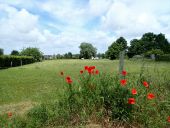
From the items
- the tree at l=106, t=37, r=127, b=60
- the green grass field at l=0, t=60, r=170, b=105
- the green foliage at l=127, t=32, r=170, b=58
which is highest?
the green foliage at l=127, t=32, r=170, b=58

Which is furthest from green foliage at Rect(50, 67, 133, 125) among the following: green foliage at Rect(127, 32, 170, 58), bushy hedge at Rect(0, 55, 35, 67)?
green foliage at Rect(127, 32, 170, 58)

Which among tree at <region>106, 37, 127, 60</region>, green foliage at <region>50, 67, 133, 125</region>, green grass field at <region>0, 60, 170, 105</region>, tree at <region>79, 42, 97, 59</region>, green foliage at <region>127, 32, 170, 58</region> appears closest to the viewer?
green foliage at <region>50, 67, 133, 125</region>

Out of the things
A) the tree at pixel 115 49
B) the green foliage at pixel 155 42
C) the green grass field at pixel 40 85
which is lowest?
the green grass field at pixel 40 85

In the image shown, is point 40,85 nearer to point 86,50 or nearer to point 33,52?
point 33,52

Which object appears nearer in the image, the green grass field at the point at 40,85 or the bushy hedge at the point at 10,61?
the green grass field at the point at 40,85

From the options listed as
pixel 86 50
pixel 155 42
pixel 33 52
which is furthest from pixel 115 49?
pixel 86 50

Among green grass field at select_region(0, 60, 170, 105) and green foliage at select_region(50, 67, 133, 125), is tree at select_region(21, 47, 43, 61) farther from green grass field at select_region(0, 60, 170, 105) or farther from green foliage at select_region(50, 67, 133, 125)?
green foliage at select_region(50, 67, 133, 125)

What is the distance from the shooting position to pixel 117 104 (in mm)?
4562

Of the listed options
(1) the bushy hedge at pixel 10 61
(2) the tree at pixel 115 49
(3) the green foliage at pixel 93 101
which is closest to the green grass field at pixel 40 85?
(3) the green foliage at pixel 93 101

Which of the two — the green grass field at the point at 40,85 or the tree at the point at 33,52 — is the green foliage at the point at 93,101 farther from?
the tree at the point at 33,52

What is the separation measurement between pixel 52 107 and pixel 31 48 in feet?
233

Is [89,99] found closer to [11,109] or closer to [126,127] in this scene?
[126,127]

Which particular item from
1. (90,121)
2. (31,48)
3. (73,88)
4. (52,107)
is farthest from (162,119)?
(31,48)

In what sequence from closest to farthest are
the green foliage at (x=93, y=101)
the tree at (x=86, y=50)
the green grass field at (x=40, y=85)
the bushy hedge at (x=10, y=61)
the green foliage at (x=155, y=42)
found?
the green foliage at (x=93, y=101) → the green grass field at (x=40, y=85) → the bushy hedge at (x=10, y=61) → the green foliage at (x=155, y=42) → the tree at (x=86, y=50)
